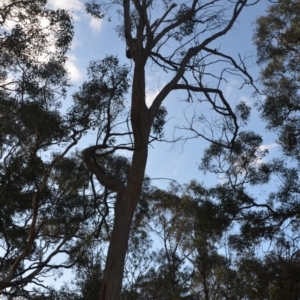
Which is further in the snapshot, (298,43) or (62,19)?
(298,43)

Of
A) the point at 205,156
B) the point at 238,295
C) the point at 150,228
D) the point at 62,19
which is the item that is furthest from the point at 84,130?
the point at 238,295

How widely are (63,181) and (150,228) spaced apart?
547cm

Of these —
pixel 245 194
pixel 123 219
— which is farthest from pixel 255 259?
pixel 123 219

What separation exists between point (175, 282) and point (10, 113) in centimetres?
1049

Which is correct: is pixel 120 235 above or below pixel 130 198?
below

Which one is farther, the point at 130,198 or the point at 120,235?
the point at 130,198

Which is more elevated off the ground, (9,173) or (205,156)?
(205,156)

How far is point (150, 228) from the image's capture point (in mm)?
16547

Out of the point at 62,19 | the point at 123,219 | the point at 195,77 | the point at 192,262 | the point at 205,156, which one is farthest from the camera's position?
the point at 192,262

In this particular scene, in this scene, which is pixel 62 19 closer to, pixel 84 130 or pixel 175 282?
pixel 84 130

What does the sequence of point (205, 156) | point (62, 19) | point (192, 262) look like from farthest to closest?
point (192, 262)
point (205, 156)
point (62, 19)

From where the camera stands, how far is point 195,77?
26.0 feet

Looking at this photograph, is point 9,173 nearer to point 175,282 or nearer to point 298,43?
point 298,43

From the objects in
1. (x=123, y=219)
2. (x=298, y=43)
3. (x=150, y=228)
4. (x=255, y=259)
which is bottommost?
(x=123, y=219)
